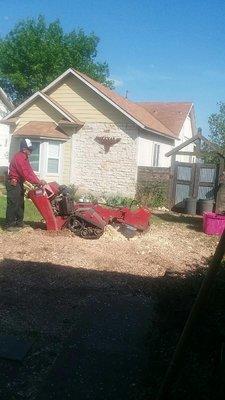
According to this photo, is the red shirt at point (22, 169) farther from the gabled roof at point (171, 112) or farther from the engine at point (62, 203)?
the gabled roof at point (171, 112)

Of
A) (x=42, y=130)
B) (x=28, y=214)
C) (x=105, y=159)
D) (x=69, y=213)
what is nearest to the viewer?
(x=69, y=213)

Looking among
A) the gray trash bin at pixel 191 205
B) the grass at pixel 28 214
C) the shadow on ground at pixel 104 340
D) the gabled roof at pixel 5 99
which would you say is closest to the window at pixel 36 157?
the grass at pixel 28 214

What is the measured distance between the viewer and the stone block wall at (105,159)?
17406mm

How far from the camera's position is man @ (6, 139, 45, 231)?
29.6 ft

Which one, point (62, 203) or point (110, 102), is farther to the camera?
point (110, 102)

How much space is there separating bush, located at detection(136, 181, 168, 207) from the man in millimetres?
7689

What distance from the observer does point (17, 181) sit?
30.2 ft

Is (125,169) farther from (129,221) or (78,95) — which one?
(129,221)

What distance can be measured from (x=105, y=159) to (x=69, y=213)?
9233 millimetres

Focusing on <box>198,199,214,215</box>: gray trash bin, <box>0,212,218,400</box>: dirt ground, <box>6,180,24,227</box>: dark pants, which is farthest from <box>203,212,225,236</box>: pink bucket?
<box>6,180,24,227</box>: dark pants

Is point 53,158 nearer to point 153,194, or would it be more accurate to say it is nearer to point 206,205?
point 153,194

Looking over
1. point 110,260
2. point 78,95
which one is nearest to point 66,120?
point 78,95

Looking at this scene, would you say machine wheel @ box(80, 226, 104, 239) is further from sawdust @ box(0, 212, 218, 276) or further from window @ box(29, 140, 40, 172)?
window @ box(29, 140, 40, 172)

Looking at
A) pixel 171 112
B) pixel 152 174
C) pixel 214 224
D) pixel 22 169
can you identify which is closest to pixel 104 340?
pixel 22 169
